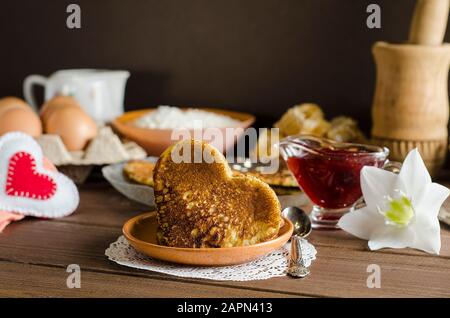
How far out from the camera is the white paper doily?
0.78 m

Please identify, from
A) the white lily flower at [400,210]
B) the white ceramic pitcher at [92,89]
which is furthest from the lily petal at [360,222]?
A: the white ceramic pitcher at [92,89]

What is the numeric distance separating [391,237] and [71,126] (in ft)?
2.11

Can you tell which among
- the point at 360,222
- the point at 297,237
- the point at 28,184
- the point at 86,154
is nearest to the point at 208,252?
the point at 297,237

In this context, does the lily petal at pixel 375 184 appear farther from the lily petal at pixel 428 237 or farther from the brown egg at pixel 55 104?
the brown egg at pixel 55 104

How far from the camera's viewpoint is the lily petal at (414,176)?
0.92 m

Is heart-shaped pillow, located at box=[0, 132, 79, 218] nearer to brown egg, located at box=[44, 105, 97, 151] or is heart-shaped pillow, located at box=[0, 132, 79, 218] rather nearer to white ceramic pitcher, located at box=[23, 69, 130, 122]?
brown egg, located at box=[44, 105, 97, 151]

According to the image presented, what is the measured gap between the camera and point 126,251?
865 mm

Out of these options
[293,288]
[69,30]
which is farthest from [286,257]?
[69,30]

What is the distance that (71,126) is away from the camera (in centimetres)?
128

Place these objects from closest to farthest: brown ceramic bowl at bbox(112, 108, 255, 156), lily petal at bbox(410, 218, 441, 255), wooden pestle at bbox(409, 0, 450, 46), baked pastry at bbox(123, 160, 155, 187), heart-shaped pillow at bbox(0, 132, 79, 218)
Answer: lily petal at bbox(410, 218, 441, 255), heart-shaped pillow at bbox(0, 132, 79, 218), baked pastry at bbox(123, 160, 155, 187), wooden pestle at bbox(409, 0, 450, 46), brown ceramic bowl at bbox(112, 108, 255, 156)

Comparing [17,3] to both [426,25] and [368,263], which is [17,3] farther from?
[368,263]

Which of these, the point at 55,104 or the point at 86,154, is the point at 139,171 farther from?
the point at 55,104

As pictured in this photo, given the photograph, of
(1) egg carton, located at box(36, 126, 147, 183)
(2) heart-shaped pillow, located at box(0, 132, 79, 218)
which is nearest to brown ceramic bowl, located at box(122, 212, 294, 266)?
(2) heart-shaped pillow, located at box(0, 132, 79, 218)

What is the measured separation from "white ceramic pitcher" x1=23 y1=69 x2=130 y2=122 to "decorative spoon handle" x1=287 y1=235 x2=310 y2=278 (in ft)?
2.42
